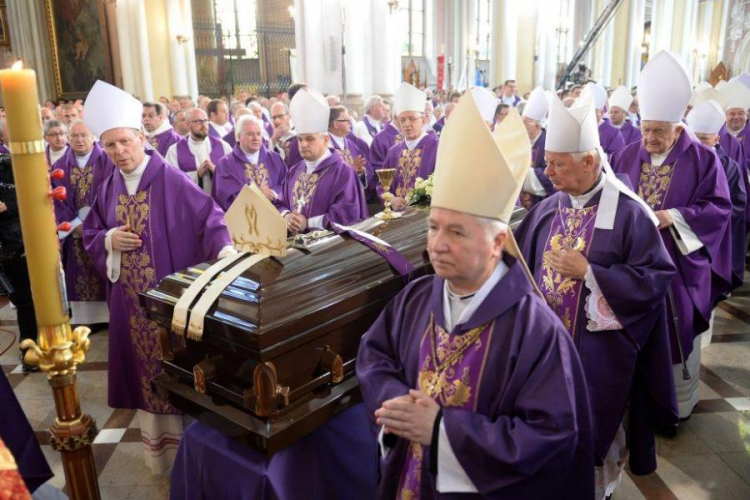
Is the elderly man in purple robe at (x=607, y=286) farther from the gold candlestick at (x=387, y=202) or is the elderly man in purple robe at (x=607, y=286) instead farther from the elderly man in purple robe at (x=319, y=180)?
the elderly man in purple robe at (x=319, y=180)

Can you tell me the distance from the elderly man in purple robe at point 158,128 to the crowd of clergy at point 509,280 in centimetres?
209

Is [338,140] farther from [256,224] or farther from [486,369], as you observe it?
[486,369]

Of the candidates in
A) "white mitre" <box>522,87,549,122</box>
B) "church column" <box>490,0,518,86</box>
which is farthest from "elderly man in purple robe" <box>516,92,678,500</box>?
"church column" <box>490,0,518,86</box>

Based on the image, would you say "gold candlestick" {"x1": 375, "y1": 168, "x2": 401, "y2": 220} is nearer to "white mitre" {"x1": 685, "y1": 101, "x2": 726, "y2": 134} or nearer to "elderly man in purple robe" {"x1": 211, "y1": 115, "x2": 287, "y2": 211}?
"elderly man in purple robe" {"x1": 211, "y1": 115, "x2": 287, "y2": 211}

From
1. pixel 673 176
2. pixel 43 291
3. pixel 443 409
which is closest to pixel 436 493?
pixel 443 409

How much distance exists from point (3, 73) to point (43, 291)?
1.31 ft

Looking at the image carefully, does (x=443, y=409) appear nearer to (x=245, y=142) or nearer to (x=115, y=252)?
(x=115, y=252)

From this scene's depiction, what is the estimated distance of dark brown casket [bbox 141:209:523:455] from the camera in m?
1.93

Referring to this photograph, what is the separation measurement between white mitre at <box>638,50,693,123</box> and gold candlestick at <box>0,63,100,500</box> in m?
3.12

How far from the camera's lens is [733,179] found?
3.84 metres

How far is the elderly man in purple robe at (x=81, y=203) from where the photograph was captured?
5.16 metres

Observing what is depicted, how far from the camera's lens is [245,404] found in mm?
1973

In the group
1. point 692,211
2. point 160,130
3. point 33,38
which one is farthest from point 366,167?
point 33,38

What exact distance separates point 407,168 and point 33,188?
4.61 meters
